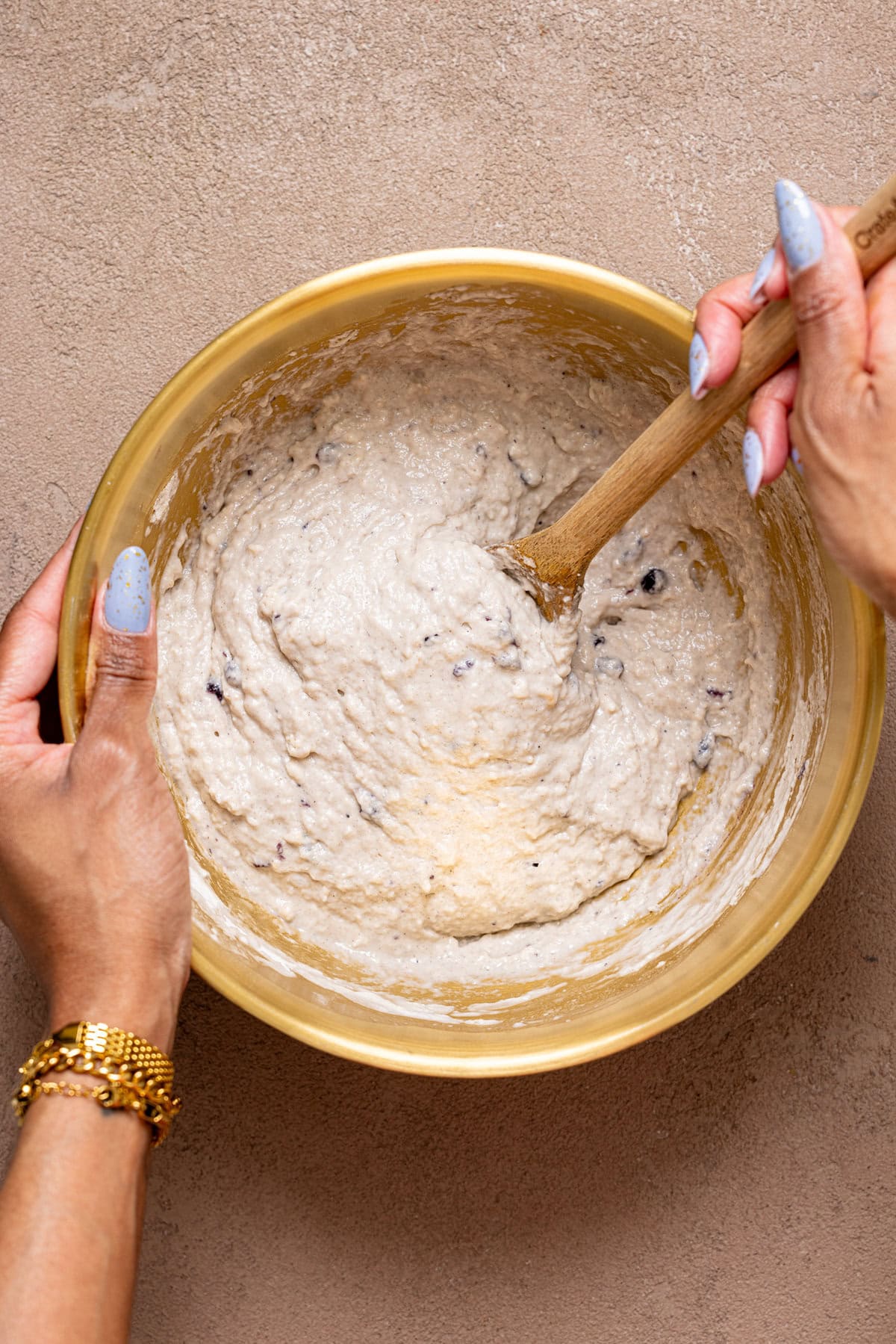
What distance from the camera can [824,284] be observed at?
90 centimetres

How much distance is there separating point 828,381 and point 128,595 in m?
0.72

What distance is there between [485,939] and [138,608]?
2.04 ft

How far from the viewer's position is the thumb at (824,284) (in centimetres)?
89

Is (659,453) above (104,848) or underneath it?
above

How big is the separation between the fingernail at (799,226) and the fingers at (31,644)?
80 centimetres

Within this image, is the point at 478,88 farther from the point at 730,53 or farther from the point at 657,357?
the point at 657,357

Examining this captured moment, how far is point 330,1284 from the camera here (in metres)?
1.42

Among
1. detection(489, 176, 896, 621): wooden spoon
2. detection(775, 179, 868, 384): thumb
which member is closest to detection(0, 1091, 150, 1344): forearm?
detection(489, 176, 896, 621): wooden spoon

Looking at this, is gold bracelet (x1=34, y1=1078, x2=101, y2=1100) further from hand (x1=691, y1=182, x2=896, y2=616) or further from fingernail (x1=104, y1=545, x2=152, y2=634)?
hand (x1=691, y1=182, x2=896, y2=616)

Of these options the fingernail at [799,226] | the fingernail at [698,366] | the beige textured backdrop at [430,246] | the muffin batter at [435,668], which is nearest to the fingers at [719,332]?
the fingernail at [698,366]

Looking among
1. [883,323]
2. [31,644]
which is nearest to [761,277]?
[883,323]

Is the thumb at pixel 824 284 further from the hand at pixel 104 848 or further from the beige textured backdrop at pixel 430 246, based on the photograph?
the hand at pixel 104 848

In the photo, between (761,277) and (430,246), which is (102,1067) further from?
(430,246)

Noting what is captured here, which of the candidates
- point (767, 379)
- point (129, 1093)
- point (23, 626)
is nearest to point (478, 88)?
point (767, 379)
